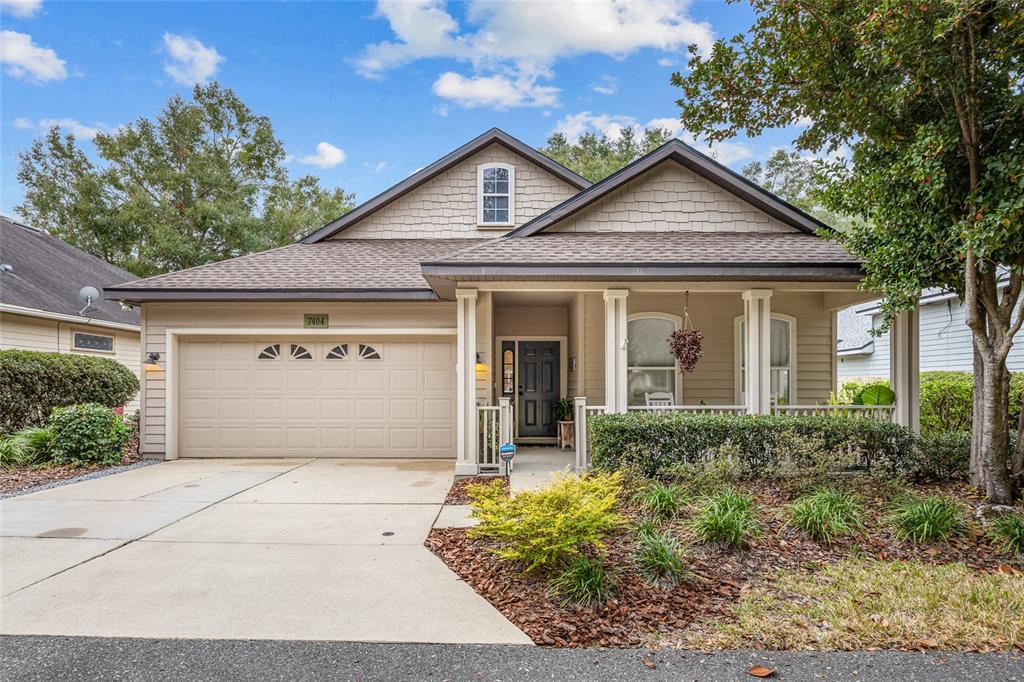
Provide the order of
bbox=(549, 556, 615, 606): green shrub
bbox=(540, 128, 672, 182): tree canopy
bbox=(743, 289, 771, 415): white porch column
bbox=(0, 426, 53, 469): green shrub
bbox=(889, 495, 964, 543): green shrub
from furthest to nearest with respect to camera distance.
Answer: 1. bbox=(540, 128, 672, 182): tree canopy
2. bbox=(0, 426, 53, 469): green shrub
3. bbox=(743, 289, 771, 415): white porch column
4. bbox=(889, 495, 964, 543): green shrub
5. bbox=(549, 556, 615, 606): green shrub

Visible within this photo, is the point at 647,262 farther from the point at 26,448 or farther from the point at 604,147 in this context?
the point at 604,147

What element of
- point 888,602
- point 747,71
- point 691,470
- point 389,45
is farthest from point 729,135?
point 389,45

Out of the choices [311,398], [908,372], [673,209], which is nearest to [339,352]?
[311,398]

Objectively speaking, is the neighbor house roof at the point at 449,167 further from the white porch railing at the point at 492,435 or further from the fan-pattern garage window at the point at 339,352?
the white porch railing at the point at 492,435

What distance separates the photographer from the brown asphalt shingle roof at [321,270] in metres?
8.70

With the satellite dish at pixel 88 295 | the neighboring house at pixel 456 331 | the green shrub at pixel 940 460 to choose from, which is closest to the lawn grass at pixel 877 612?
the green shrub at pixel 940 460

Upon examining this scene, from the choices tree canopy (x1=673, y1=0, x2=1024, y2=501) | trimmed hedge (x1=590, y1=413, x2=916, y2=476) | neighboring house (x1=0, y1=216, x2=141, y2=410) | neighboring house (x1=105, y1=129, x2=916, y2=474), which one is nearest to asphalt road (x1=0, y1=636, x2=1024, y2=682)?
trimmed hedge (x1=590, y1=413, x2=916, y2=476)

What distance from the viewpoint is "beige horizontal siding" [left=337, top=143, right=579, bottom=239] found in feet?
37.0

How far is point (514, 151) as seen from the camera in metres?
11.2

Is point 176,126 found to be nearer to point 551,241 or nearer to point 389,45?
point 389,45

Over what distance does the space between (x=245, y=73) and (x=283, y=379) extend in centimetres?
1574

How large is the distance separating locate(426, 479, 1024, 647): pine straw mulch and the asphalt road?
0.26 meters

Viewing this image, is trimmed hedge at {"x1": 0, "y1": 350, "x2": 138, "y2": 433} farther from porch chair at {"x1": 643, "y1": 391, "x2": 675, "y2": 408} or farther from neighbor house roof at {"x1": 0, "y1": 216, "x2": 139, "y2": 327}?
porch chair at {"x1": 643, "y1": 391, "x2": 675, "y2": 408}

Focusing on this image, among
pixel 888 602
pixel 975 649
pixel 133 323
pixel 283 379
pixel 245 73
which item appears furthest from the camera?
pixel 245 73
